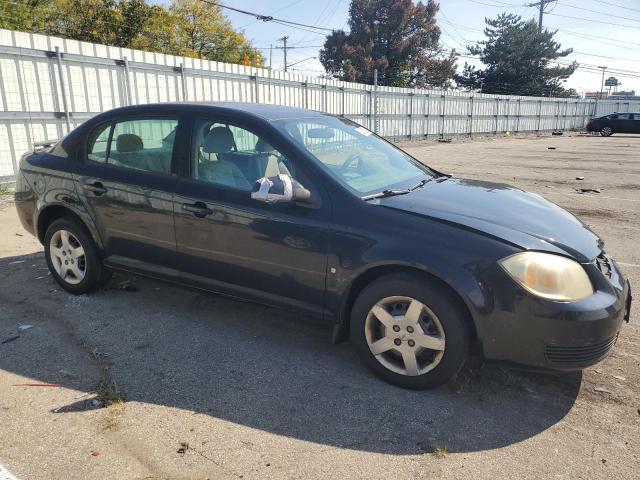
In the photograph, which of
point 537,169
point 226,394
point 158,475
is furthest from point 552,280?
point 537,169

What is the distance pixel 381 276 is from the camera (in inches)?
121

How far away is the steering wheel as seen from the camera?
11.6 ft

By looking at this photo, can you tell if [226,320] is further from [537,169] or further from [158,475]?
[537,169]

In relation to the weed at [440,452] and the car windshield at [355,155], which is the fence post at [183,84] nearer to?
the car windshield at [355,155]

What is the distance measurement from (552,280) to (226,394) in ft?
6.41

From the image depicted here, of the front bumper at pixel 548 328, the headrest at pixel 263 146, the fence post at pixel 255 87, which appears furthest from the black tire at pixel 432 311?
the fence post at pixel 255 87

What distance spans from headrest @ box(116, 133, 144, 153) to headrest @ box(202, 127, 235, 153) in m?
0.69

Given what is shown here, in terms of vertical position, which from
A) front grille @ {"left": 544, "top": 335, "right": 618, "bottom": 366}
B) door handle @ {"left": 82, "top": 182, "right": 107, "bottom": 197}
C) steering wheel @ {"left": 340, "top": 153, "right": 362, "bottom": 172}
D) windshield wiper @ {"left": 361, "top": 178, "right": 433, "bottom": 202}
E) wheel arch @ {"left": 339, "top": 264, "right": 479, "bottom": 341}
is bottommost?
front grille @ {"left": 544, "top": 335, "right": 618, "bottom": 366}

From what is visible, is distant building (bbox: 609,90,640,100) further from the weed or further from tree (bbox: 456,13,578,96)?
the weed

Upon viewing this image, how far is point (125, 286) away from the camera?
477 centimetres

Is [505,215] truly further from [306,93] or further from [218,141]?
[306,93]

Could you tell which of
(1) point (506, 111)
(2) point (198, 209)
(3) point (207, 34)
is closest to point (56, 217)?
(2) point (198, 209)

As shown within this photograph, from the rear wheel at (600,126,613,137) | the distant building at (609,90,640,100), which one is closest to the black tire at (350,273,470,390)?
the rear wheel at (600,126,613,137)

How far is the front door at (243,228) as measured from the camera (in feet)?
10.7
